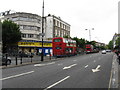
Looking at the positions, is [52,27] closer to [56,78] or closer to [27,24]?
[27,24]

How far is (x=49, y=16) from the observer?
64.1 metres

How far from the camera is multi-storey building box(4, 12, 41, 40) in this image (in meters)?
48.4

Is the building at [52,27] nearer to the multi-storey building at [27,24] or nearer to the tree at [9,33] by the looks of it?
the multi-storey building at [27,24]

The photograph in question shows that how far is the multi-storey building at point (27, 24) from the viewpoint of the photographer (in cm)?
4841

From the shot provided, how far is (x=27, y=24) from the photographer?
48781mm

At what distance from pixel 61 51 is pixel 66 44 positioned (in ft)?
6.60

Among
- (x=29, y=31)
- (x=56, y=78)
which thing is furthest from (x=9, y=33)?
(x=56, y=78)

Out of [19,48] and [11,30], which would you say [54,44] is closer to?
[11,30]

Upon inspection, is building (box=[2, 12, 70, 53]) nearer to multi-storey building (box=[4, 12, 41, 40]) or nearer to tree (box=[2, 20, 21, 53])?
multi-storey building (box=[4, 12, 41, 40])

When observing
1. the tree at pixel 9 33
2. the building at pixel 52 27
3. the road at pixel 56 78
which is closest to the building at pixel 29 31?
the tree at pixel 9 33

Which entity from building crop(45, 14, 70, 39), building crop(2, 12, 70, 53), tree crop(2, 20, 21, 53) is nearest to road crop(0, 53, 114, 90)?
tree crop(2, 20, 21, 53)

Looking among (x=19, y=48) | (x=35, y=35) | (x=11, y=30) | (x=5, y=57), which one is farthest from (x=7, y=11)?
(x=5, y=57)

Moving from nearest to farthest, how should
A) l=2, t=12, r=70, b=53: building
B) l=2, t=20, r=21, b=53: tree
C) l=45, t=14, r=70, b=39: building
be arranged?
l=2, t=20, r=21, b=53: tree < l=2, t=12, r=70, b=53: building < l=45, t=14, r=70, b=39: building

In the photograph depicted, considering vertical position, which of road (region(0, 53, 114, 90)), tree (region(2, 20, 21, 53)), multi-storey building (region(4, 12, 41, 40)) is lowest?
road (region(0, 53, 114, 90))
